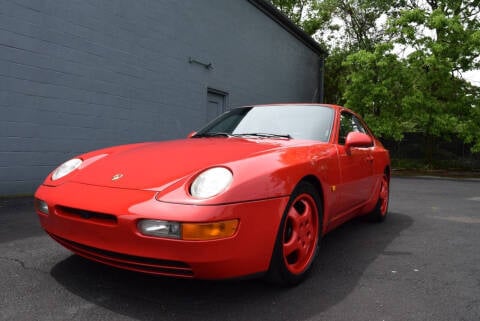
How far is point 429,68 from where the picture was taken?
14.6 metres

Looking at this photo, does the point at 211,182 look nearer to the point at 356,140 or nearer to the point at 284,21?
the point at 356,140

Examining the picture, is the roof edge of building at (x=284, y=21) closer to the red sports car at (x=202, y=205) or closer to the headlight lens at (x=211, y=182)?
the red sports car at (x=202, y=205)

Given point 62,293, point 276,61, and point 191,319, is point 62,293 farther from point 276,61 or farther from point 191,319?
point 276,61

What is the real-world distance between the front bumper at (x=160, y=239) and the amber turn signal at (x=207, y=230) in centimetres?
2

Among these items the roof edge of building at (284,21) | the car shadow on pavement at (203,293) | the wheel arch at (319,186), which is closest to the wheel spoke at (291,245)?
Answer: the car shadow on pavement at (203,293)

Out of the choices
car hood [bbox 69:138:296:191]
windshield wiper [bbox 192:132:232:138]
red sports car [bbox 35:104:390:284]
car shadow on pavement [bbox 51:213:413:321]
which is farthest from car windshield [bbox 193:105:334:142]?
car shadow on pavement [bbox 51:213:413:321]

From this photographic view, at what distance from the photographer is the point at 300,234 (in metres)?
2.51

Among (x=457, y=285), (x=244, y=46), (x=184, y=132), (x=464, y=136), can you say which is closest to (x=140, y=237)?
(x=457, y=285)

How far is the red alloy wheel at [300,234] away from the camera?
2412mm

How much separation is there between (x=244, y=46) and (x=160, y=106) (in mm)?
4349

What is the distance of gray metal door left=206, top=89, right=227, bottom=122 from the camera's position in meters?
10.3

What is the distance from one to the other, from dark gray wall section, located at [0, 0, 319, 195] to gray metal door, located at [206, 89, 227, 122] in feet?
0.66

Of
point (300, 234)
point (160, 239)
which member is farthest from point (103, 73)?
point (160, 239)

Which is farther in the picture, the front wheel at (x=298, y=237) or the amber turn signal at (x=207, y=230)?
the front wheel at (x=298, y=237)
